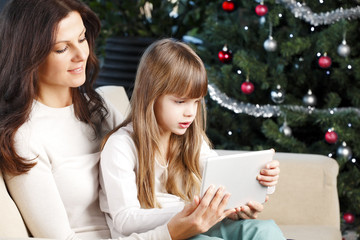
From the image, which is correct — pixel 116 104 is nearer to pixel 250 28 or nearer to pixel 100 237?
pixel 100 237

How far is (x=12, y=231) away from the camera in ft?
5.30

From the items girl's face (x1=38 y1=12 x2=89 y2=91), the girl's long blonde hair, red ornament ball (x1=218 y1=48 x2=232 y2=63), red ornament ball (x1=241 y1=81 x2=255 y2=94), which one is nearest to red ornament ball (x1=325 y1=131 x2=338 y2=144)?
red ornament ball (x1=241 y1=81 x2=255 y2=94)

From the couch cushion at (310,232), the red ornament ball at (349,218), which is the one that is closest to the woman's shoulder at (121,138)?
the couch cushion at (310,232)

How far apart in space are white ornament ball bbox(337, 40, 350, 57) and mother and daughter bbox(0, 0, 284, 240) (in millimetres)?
1159

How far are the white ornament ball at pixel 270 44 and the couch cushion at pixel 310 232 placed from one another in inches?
42.3

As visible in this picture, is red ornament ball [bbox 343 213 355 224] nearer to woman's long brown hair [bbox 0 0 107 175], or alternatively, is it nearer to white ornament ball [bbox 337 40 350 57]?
white ornament ball [bbox 337 40 350 57]

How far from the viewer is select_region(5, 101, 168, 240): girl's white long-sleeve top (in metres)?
1.66

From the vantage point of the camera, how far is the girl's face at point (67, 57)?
172 cm

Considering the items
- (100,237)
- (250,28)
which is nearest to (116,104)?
(100,237)

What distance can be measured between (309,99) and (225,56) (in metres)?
0.45

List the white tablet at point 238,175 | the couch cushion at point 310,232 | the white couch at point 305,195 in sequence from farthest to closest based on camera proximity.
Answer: the white couch at point 305,195, the couch cushion at point 310,232, the white tablet at point 238,175

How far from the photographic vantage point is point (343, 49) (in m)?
2.85

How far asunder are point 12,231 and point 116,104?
0.83 meters

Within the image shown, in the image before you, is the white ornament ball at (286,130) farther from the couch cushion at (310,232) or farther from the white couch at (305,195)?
the couch cushion at (310,232)
